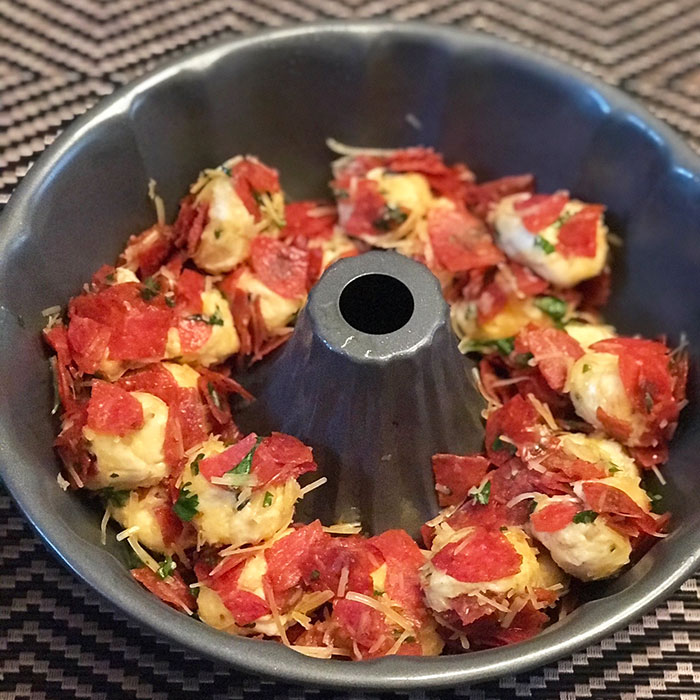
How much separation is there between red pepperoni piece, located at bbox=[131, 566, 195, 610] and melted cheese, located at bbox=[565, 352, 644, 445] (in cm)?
51

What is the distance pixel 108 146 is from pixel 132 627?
583 millimetres

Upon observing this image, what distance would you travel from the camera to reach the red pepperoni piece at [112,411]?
93 cm

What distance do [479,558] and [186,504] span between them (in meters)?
0.32

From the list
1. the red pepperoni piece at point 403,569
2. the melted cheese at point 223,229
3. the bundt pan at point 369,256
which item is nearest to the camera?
the bundt pan at point 369,256

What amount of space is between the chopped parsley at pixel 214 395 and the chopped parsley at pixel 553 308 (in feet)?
1.51

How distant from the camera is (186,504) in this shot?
36.3 inches

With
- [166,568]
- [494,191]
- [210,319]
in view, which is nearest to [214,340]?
[210,319]

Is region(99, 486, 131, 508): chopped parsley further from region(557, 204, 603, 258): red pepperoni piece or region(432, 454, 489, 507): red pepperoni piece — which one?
region(557, 204, 603, 258): red pepperoni piece

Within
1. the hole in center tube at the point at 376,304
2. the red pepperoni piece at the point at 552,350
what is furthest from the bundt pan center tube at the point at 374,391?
the red pepperoni piece at the point at 552,350

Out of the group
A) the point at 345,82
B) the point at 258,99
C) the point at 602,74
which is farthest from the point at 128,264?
the point at 602,74

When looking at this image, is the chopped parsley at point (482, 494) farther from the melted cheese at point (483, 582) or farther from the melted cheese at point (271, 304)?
the melted cheese at point (271, 304)

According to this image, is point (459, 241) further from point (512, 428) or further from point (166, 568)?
point (166, 568)

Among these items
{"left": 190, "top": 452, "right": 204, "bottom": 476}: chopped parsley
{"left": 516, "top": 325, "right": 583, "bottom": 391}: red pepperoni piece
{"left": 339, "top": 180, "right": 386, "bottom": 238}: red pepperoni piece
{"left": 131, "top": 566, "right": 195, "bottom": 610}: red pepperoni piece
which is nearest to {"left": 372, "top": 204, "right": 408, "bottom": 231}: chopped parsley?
{"left": 339, "top": 180, "right": 386, "bottom": 238}: red pepperoni piece

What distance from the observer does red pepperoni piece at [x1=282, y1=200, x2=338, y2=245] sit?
1.25 meters
